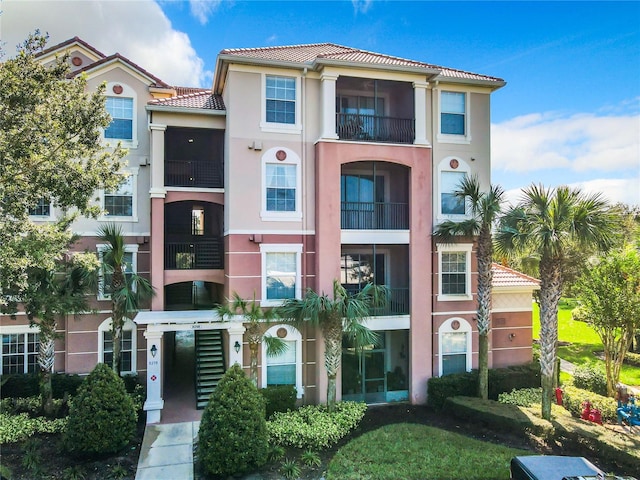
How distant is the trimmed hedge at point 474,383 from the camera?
1514cm

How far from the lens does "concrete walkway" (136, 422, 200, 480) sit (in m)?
10.5

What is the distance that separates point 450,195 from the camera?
16.5 meters

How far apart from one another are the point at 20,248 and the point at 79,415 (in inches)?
179

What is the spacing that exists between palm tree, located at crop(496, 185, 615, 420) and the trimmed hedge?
2.53 metres

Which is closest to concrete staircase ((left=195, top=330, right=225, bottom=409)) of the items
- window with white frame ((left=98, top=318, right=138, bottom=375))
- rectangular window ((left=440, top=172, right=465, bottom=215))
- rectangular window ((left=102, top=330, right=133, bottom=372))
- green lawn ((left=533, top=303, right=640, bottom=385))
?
window with white frame ((left=98, top=318, right=138, bottom=375))

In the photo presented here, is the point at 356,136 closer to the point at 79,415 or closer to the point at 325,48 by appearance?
the point at 325,48

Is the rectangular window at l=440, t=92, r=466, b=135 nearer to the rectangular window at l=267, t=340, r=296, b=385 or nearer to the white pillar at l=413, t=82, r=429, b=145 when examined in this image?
the white pillar at l=413, t=82, r=429, b=145

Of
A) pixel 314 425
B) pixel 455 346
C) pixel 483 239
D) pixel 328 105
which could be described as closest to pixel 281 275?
pixel 314 425

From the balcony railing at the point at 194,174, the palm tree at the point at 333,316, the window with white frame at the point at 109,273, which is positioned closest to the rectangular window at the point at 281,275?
the palm tree at the point at 333,316

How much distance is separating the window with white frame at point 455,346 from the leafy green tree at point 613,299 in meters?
4.42

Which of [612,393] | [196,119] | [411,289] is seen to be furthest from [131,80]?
[612,393]

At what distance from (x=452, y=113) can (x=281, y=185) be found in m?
7.45

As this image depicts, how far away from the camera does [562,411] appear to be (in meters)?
13.9

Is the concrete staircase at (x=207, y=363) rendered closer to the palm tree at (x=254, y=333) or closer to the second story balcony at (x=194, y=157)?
the palm tree at (x=254, y=333)
